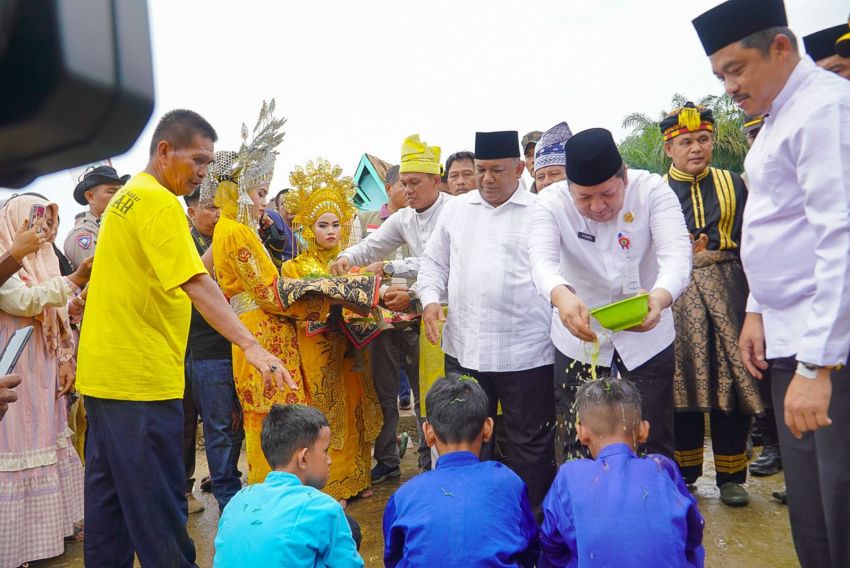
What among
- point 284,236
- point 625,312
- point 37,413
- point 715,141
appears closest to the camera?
point 625,312

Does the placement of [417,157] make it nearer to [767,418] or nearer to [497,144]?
[497,144]

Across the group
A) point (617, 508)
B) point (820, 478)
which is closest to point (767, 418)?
point (820, 478)

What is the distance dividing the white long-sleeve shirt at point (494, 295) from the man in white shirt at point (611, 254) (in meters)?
0.24

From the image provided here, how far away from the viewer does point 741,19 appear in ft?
7.02

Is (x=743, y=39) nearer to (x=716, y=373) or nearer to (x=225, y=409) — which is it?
(x=716, y=373)

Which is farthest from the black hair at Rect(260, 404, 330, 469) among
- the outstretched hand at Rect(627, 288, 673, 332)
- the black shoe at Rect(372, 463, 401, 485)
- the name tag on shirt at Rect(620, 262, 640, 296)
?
the black shoe at Rect(372, 463, 401, 485)

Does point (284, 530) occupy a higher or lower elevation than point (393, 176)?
lower

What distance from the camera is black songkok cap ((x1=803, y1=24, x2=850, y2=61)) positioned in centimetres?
279

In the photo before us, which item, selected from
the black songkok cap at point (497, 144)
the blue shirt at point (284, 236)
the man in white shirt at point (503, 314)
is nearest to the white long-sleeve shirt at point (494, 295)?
the man in white shirt at point (503, 314)

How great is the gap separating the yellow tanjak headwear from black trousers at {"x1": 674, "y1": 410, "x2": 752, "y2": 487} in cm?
233

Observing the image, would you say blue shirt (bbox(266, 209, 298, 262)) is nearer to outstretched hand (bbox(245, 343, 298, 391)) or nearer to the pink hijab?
the pink hijab

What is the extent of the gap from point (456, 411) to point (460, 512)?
0.42 metres

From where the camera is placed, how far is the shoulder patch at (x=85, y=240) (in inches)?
182

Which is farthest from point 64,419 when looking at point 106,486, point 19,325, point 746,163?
point 746,163
